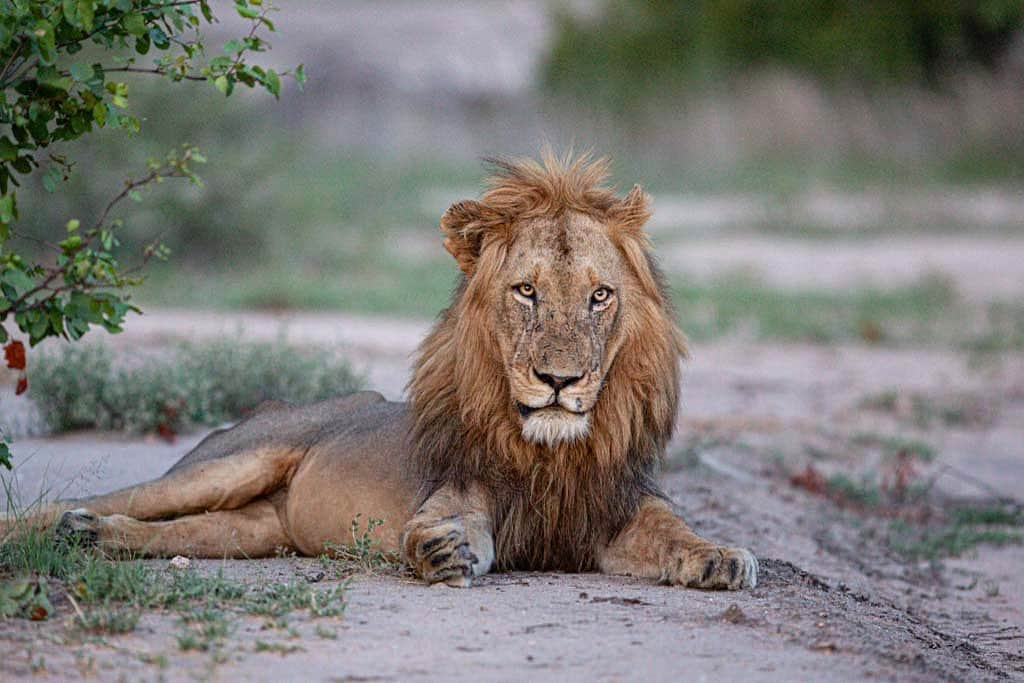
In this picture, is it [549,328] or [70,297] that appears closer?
[70,297]

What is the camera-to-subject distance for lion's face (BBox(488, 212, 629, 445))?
454 cm

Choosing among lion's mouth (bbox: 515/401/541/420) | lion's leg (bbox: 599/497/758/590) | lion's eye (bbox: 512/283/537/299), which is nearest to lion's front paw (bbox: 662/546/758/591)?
lion's leg (bbox: 599/497/758/590)

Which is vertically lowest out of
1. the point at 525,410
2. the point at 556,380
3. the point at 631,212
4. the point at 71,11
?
the point at 525,410

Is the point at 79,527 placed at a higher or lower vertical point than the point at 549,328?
lower

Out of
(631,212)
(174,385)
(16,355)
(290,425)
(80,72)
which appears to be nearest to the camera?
(80,72)

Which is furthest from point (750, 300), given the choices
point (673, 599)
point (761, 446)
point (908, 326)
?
point (673, 599)

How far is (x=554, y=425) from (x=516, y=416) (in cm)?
24

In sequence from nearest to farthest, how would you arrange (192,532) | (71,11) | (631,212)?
(71,11)
(631,212)
(192,532)

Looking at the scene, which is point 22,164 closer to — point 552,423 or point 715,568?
point 552,423

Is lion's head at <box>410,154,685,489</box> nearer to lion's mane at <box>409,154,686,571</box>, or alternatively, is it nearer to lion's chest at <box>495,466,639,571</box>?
A: lion's mane at <box>409,154,686,571</box>

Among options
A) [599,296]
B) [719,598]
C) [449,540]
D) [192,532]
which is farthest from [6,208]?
[719,598]

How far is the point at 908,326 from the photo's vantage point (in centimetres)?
1320

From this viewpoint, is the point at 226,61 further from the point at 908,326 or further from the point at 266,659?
the point at 908,326

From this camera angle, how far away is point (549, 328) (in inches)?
182
